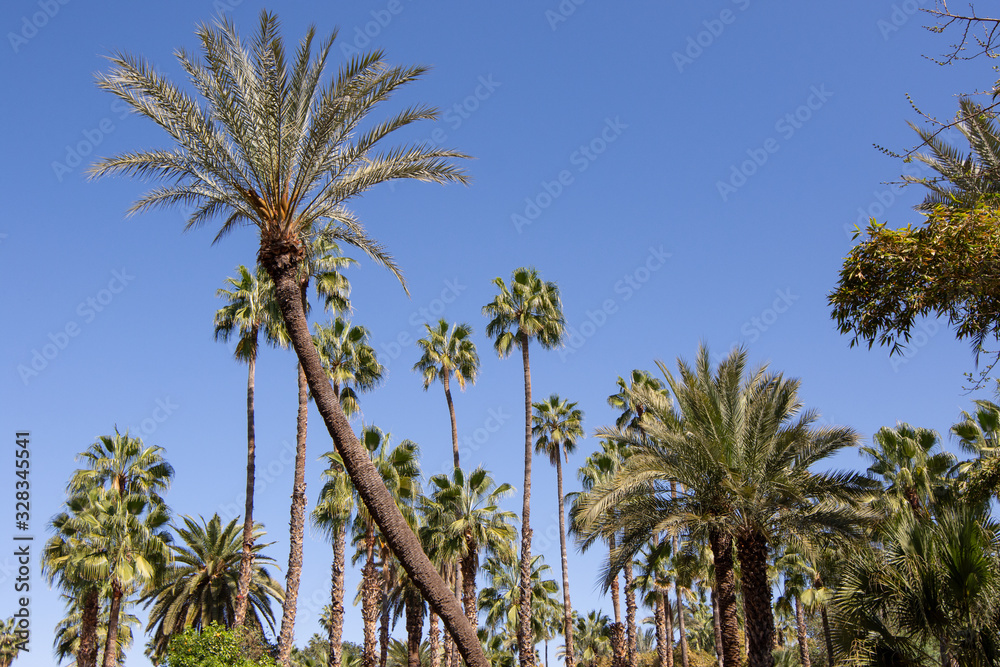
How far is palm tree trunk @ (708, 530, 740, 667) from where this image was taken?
1886 centimetres

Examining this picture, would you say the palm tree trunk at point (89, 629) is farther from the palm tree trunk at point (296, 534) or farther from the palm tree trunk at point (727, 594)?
the palm tree trunk at point (727, 594)

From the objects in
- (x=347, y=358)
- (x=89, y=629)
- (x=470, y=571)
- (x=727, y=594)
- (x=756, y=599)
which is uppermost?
(x=347, y=358)

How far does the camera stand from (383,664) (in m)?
31.5

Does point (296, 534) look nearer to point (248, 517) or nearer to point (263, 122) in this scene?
point (248, 517)

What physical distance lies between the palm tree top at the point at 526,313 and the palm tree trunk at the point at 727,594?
712 inches

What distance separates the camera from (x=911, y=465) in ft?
102

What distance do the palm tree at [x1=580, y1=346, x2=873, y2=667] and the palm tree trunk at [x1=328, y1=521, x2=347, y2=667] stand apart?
46.3 ft

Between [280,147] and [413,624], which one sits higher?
[280,147]

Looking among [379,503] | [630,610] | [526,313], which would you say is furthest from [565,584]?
[379,503]

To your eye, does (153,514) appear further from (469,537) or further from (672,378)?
(672,378)

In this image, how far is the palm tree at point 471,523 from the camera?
2991 cm

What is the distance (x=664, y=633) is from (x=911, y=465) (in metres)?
17.4

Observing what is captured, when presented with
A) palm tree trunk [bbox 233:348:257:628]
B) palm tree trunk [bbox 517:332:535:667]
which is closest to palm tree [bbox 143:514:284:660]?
palm tree trunk [bbox 233:348:257:628]

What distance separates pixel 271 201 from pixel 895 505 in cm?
2509
